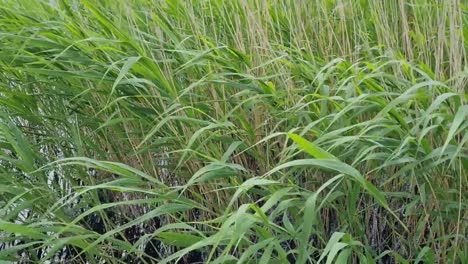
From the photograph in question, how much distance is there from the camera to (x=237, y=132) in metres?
1.71

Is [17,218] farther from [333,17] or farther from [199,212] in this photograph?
[333,17]

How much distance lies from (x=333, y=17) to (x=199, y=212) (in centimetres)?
64

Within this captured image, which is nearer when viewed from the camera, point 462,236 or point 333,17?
point 462,236

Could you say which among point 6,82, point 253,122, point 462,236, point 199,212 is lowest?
point 199,212

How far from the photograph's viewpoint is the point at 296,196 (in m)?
1.51

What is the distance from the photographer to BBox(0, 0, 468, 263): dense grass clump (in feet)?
4.66

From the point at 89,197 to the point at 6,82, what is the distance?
403 mm

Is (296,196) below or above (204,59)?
below

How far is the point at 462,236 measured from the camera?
1.41 meters

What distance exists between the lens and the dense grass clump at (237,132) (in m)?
1.42

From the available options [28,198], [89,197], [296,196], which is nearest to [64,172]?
[89,197]

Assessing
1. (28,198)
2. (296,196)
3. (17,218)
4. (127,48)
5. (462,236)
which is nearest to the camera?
(462,236)

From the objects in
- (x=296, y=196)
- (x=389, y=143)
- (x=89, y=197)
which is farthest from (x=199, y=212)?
(x=389, y=143)

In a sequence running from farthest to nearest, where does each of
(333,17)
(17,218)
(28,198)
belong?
(333,17) < (17,218) < (28,198)
